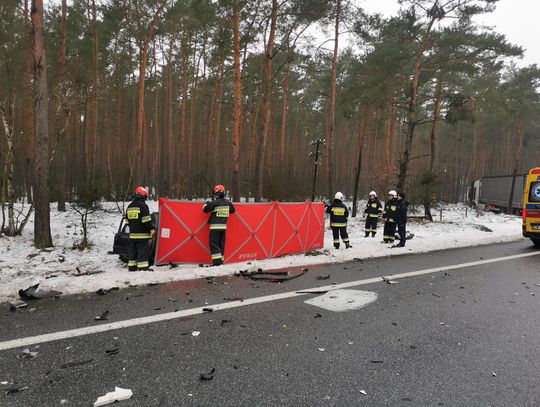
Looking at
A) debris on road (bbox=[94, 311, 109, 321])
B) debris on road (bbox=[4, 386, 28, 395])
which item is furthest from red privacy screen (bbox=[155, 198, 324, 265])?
debris on road (bbox=[4, 386, 28, 395])

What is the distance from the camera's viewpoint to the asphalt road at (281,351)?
264 cm

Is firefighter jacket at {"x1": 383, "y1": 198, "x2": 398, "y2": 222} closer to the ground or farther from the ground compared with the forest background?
closer to the ground

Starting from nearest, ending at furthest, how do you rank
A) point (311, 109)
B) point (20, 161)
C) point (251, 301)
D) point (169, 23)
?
point (251, 301) < point (169, 23) < point (20, 161) < point (311, 109)

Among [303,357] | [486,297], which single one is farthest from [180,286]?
[486,297]

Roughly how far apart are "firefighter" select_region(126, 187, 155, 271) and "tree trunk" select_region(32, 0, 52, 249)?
3555mm

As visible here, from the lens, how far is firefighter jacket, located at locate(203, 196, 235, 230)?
708 centimetres

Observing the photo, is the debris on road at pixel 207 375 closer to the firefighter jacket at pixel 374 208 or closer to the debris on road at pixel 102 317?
the debris on road at pixel 102 317

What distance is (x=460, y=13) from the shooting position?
51.1 ft

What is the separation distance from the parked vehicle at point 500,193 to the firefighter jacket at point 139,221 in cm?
2583

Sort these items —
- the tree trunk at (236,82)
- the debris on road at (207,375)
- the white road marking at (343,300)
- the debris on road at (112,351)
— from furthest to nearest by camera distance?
the tree trunk at (236,82) < the white road marking at (343,300) < the debris on road at (112,351) < the debris on road at (207,375)

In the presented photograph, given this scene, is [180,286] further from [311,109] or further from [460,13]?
[311,109]

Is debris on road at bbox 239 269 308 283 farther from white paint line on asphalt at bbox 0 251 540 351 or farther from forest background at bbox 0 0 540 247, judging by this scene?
forest background at bbox 0 0 540 247

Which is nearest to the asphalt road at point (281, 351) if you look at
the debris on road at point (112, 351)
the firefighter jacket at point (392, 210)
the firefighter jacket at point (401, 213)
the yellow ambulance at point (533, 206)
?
the debris on road at point (112, 351)

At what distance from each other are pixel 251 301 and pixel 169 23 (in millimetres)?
17413
